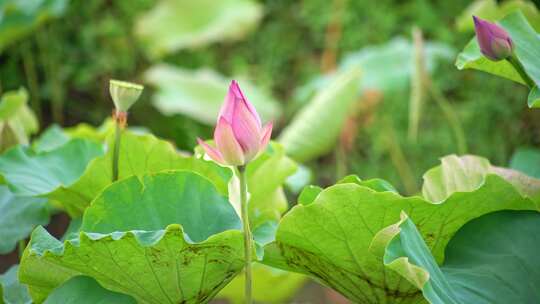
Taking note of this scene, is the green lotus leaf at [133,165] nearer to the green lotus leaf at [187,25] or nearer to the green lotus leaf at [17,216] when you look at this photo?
the green lotus leaf at [17,216]

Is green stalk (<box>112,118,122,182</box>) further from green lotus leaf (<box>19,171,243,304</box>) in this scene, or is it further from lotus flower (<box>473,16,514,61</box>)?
lotus flower (<box>473,16,514,61</box>)

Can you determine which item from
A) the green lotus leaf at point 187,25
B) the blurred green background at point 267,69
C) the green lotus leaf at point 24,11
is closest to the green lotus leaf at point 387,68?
the blurred green background at point 267,69

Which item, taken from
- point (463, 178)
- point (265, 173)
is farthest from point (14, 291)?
point (463, 178)

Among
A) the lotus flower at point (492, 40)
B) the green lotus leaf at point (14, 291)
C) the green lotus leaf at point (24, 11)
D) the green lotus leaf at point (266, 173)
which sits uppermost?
the lotus flower at point (492, 40)

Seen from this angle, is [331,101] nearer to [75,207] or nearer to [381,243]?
[75,207]

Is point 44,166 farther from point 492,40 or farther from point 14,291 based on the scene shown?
point 492,40

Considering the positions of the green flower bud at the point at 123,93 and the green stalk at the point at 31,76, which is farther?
the green stalk at the point at 31,76

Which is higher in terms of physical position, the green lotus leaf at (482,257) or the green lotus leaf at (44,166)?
the green lotus leaf at (44,166)
